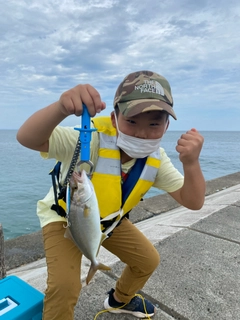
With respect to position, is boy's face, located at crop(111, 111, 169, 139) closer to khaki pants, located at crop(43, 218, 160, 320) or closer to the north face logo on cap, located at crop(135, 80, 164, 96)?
the north face logo on cap, located at crop(135, 80, 164, 96)

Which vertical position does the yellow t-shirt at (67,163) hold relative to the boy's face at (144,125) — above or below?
below

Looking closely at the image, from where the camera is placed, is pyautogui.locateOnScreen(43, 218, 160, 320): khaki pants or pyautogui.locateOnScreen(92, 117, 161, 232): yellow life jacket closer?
pyautogui.locateOnScreen(43, 218, 160, 320): khaki pants

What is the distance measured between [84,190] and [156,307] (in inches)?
66.6

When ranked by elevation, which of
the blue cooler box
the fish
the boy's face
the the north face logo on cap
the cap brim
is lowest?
the blue cooler box

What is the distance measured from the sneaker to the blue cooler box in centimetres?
78

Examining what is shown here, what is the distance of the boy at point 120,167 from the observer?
1.76 meters

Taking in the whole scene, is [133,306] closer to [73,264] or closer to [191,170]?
[73,264]

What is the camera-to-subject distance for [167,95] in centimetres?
211

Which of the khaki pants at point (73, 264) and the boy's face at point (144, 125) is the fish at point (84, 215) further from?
the boy's face at point (144, 125)

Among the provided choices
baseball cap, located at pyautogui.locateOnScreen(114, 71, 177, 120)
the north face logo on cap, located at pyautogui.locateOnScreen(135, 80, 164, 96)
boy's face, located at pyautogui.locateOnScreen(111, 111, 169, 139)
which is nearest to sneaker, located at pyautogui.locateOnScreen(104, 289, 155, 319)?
boy's face, located at pyautogui.locateOnScreen(111, 111, 169, 139)

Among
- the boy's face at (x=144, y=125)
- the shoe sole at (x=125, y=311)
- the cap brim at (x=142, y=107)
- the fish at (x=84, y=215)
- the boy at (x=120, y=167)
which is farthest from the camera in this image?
the shoe sole at (x=125, y=311)

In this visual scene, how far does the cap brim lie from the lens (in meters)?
1.90

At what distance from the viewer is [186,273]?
3062 millimetres

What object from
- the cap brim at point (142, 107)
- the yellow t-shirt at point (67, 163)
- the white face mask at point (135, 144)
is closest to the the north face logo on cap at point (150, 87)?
the cap brim at point (142, 107)
